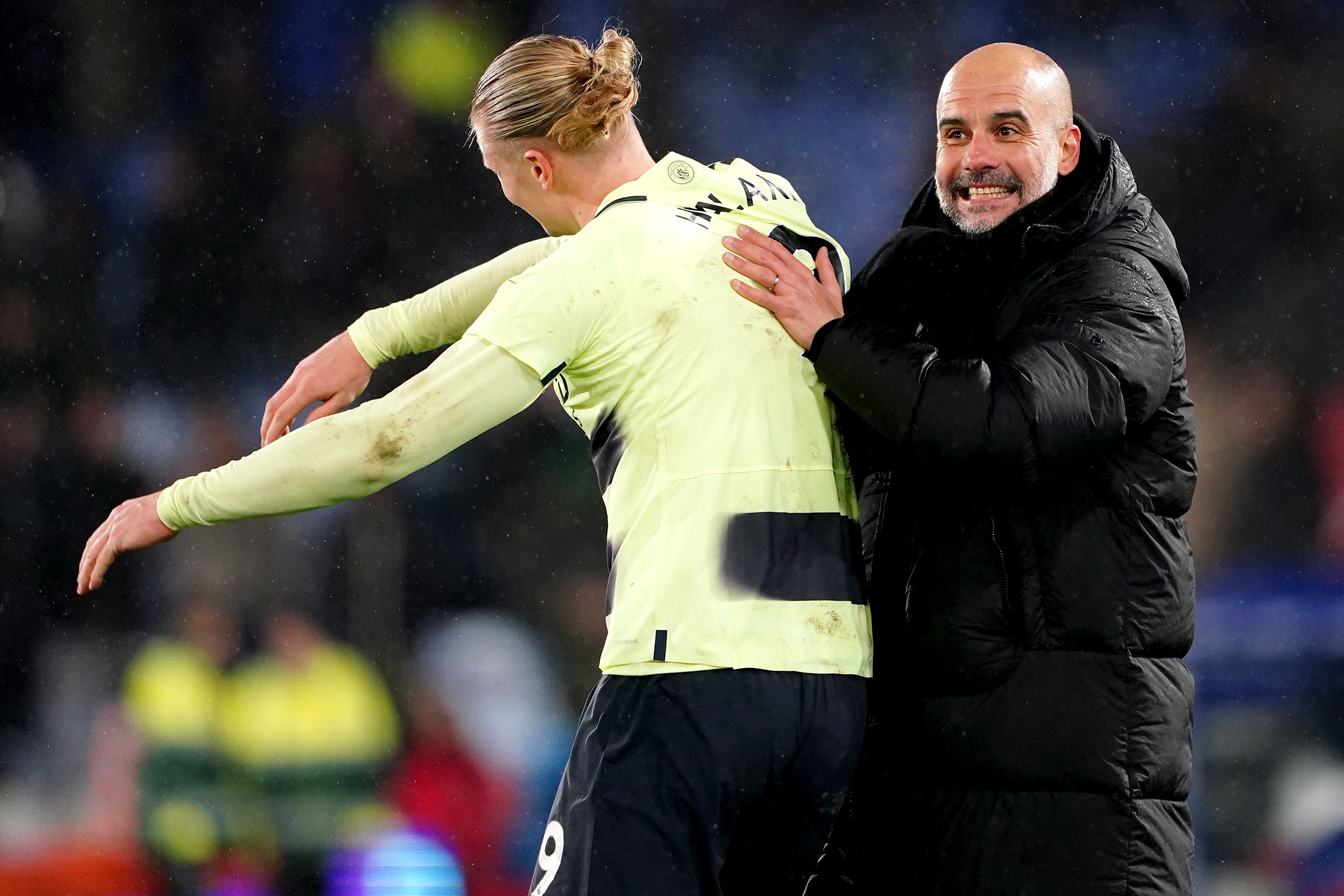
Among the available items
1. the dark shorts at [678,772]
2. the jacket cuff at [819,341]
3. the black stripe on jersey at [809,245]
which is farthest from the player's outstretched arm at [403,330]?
the dark shorts at [678,772]

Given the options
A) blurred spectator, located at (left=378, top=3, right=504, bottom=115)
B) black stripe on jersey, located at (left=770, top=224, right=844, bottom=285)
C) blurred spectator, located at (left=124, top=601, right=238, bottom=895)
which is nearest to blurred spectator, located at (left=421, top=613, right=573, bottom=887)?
blurred spectator, located at (left=124, top=601, right=238, bottom=895)

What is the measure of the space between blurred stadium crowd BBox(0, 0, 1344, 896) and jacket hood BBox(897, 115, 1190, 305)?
2.96 metres

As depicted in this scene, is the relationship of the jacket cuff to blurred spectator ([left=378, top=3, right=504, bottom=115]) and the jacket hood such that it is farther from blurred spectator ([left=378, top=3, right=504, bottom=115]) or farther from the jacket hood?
blurred spectator ([left=378, top=3, right=504, bottom=115])

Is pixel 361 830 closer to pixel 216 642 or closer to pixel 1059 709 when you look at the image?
pixel 216 642

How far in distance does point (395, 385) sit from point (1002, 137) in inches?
150

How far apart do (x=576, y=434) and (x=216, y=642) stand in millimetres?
1563

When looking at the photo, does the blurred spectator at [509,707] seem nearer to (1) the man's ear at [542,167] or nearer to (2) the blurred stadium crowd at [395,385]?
(2) the blurred stadium crowd at [395,385]

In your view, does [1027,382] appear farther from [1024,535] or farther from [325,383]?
[325,383]

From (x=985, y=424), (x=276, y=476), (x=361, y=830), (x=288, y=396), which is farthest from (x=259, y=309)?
(x=985, y=424)

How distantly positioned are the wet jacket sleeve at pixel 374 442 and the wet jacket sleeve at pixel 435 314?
1.73 feet

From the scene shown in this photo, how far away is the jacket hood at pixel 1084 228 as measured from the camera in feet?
6.35

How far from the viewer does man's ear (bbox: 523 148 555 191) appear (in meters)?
1.97

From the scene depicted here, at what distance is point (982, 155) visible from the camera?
2.05m

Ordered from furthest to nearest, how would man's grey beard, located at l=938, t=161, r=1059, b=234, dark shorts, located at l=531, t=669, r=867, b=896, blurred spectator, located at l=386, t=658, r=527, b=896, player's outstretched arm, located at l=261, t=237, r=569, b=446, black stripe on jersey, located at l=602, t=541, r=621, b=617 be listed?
blurred spectator, located at l=386, t=658, r=527, b=896
player's outstretched arm, located at l=261, t=237, r=569, b=446
man's grey beard, located at l=938, t=161, r=1059, b=234
black stripe on jersey, located at l=602, t=541, r=621, b=617
dark shorts, located at l=531, t=669, r=867, b=896
